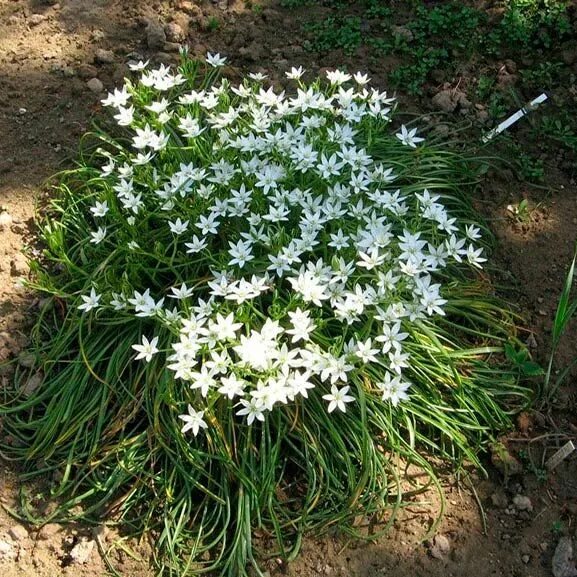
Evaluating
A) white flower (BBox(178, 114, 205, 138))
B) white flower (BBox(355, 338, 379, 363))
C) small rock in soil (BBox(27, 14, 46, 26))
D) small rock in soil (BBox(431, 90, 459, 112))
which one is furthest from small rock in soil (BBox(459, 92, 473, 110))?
small rock in soil (BBox(27, 14, 46, 26))

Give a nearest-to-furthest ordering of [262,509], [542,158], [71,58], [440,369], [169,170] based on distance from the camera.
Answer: [262,509], [440,369], [169,170], [542,158], [71,58]

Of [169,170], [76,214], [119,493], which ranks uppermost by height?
[169,170]

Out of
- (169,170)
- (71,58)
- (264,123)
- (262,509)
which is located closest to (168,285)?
(169,170)

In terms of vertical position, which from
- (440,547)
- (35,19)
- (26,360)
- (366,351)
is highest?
(35,19)

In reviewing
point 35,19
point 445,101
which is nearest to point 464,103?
point 445,101

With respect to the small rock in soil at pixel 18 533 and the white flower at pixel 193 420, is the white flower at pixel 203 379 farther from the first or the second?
the small rock in soil at pixel 18 533

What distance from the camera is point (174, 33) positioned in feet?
15.1

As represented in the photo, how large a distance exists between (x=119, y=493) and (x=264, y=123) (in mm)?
1726

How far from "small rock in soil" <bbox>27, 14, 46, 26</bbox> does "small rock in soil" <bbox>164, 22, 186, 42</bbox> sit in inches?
32.1

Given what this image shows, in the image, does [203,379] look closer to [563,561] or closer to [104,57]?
[563,561]

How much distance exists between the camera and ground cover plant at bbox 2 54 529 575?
2.82m

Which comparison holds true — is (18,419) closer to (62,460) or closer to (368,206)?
(62,460)

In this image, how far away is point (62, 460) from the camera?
10.00 ft

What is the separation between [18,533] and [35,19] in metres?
3.30
